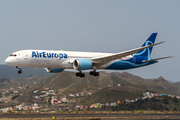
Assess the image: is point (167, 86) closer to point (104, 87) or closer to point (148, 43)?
point (104, 87)

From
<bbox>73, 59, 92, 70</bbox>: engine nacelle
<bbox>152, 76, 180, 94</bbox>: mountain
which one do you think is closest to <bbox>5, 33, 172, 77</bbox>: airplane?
<bbox>73, 59, 92, 70</bbox>: engine nacelle

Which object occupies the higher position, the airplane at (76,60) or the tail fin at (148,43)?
the tail fin at (148,43)

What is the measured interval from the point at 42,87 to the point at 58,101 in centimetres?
2699

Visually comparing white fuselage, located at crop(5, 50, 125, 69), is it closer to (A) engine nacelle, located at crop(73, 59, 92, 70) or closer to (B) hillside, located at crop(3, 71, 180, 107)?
(A) engine nacelle, located at crop(73, 59, 92, 70)

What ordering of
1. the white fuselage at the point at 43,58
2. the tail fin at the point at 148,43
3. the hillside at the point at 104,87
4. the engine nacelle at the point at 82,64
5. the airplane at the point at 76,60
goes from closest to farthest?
1. the white fuselage at the point at 43,58
2. the airplane at the point at 76,60
3. the engine nacelle at the point at 82,64
4. the tail fin at the point at 148,43
5. the hillside at the point at 104,87

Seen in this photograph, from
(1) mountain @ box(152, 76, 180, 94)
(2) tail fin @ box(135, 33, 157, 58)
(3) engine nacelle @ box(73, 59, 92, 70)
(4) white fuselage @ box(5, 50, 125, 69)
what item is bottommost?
(1) mountain @ box(152, 76, 180, 94)

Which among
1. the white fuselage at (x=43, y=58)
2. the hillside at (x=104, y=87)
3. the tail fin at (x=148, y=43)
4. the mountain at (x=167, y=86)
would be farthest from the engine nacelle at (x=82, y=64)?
the mountain at (x=167, y=86)

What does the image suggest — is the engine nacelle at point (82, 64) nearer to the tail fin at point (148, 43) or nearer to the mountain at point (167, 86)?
the tail fin at point (148, 43)

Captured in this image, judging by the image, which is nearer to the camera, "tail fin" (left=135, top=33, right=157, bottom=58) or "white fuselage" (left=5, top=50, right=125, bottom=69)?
"white fuselage" (left=5, top=50, right=125, bottom=69)

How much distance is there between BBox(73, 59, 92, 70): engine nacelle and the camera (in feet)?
166

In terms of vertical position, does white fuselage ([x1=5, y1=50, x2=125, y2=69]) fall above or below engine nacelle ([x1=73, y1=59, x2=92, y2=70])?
above

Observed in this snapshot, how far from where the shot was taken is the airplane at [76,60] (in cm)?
4797

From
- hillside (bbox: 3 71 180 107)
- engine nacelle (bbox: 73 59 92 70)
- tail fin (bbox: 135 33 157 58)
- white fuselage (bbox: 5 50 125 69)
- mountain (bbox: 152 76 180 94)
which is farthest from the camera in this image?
mountain (bbox: 152 76 180 94)

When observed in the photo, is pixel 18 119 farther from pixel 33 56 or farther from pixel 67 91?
pixel 67 91
